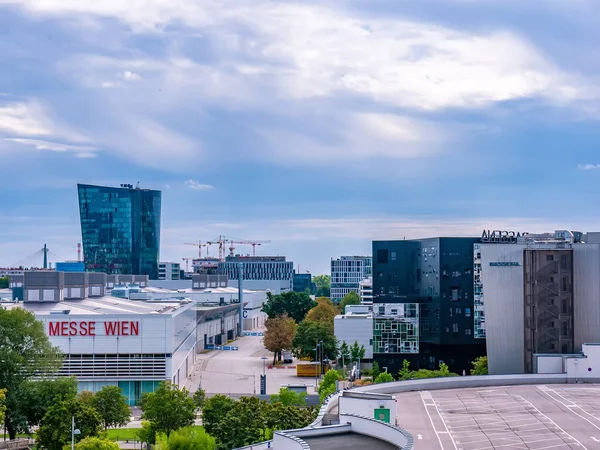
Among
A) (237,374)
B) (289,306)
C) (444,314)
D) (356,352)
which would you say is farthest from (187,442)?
(289,306)

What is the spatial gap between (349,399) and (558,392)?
1400 centimetres

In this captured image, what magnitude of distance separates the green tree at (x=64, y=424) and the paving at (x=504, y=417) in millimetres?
16091

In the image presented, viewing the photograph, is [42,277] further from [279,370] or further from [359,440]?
[359,440]

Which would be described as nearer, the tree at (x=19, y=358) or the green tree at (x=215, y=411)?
the green tree at (x=215, y=411)

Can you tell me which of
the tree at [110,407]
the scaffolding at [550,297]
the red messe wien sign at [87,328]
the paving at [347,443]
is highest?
the scaffolding at [550,297]

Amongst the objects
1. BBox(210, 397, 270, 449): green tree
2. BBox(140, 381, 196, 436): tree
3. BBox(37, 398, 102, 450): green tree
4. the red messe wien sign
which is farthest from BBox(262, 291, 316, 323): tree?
BBox(210, 397, 270, 449): green tree

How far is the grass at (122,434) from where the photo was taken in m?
51.1

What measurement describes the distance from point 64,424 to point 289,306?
83.9m

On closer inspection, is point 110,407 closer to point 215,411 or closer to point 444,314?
point 215,411

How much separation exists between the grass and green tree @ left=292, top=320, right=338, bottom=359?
3748cm

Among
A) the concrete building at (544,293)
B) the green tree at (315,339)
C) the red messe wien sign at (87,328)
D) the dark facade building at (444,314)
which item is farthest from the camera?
the green tree at (315,339)

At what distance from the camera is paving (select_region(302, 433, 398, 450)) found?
2523cm

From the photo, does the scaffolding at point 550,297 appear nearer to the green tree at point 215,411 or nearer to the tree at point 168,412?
the green tree at point 215,411

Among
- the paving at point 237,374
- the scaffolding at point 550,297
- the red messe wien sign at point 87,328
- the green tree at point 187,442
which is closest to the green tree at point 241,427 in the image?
the green tree at point 187,442
